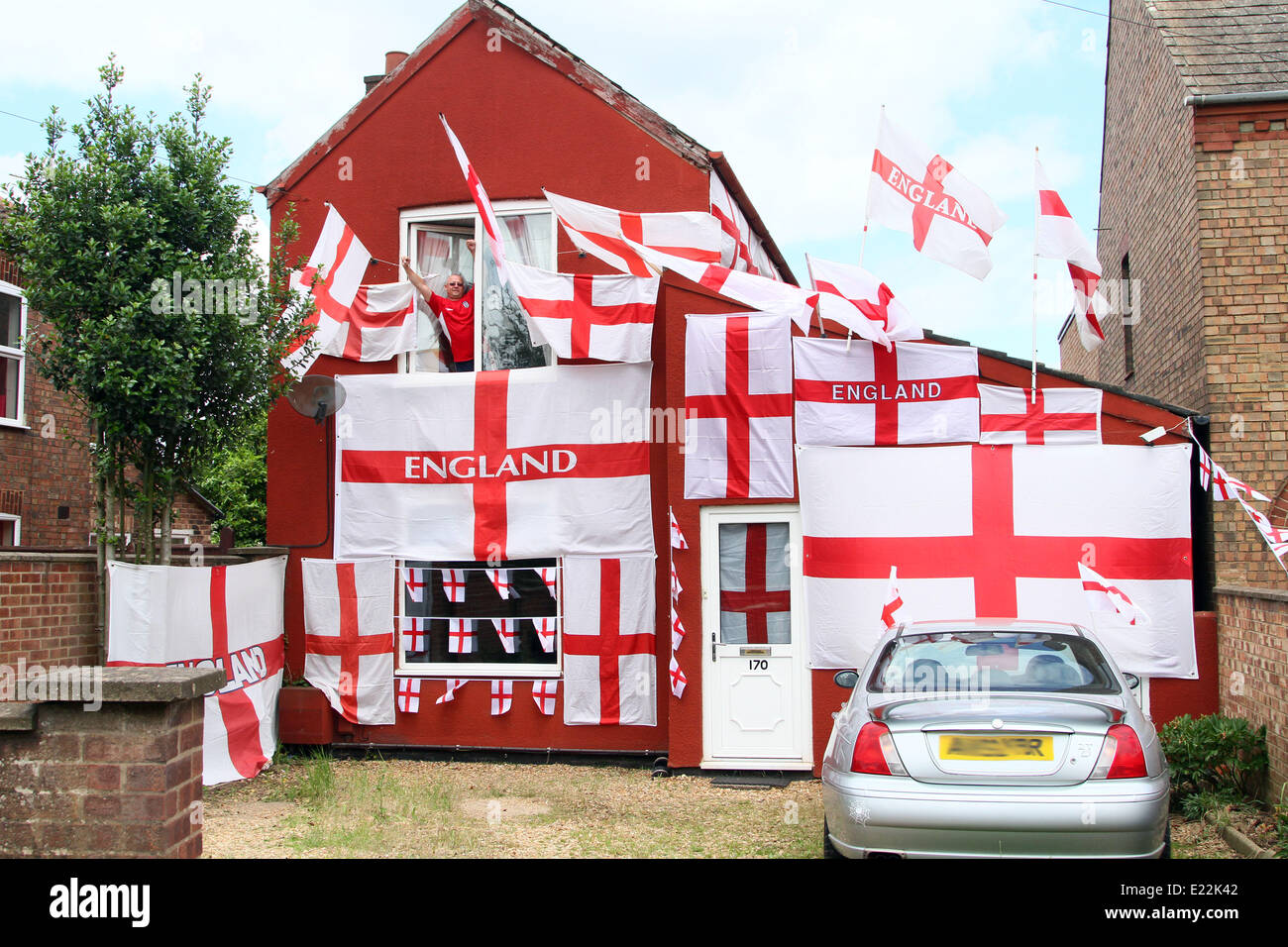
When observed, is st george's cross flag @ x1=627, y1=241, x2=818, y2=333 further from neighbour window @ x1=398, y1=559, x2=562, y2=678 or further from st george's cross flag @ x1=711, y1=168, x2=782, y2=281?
neighbour window @ x1=398, y1=559, x2=562, y2=678

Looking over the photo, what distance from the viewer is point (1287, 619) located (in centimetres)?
664

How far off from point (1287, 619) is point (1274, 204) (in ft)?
13.3

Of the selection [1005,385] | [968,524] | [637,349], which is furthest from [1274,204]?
[637,349]

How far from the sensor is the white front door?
8.66 m

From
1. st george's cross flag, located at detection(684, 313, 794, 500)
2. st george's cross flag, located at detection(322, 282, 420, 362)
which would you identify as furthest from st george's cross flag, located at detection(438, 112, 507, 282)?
st george's cross flag, located at detection(684, 313, 794, 500)

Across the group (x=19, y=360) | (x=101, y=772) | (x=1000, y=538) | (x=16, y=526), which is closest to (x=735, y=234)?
(x=1000, y=538)

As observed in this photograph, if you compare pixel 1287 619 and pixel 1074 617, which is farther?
pixel 1074 617

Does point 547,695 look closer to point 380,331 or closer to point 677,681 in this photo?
point 677,681

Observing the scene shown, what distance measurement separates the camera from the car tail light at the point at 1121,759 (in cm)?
465

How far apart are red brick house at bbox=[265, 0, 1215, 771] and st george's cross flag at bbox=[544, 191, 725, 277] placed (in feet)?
0.99

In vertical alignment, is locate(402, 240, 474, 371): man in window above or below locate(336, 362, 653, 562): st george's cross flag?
above
